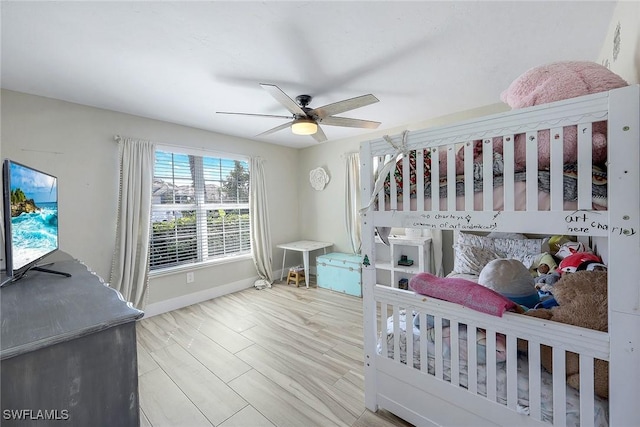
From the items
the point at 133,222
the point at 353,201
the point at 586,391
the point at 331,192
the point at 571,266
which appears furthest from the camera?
→ the point at 331,192

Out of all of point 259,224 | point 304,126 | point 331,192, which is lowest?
point 259,224

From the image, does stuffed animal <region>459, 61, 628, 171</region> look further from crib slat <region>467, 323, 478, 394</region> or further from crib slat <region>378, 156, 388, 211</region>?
crib slat <region>467, 323, 478, 394</region>

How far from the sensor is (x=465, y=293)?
3.76ft

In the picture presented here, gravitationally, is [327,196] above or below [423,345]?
above

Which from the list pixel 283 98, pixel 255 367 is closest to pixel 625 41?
pixel 283 98

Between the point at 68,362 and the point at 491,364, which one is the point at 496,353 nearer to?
the point at 491,364

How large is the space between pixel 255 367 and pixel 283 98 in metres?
2.04

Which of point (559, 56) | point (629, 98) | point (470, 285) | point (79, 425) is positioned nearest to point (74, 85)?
point (79, 425)

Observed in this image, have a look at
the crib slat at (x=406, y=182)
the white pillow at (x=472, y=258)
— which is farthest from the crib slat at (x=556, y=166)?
the white pillow at (x=472, y=258)

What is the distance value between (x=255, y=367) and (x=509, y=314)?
1.74 metres

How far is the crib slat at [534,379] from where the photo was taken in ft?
3.27

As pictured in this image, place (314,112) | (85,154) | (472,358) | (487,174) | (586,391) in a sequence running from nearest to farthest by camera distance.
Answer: (586,391)
(487,174)
(472,358)
(314,112)
(85,154)

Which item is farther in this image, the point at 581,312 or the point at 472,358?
the point at 472,358

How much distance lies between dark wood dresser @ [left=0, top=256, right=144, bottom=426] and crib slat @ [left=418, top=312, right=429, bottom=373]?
49.3 inches
